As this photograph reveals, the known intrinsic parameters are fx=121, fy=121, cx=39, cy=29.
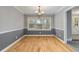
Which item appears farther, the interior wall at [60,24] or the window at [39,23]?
the window at [39,23]

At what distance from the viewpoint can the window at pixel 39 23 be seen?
1322cm

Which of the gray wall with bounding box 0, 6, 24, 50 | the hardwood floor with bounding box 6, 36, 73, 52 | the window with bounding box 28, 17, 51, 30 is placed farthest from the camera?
the window with bounding box 28, 17, 51, 30

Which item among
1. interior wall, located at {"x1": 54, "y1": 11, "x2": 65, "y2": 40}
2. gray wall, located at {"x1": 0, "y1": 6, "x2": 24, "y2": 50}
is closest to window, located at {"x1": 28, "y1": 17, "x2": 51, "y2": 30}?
interior wall, located at {"x1": 54, "y1": 11, "x2": 65, "y2": 40}

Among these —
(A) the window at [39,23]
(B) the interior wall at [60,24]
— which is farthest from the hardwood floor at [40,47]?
(A) the window at [39,23]

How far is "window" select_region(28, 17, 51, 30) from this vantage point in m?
13.2

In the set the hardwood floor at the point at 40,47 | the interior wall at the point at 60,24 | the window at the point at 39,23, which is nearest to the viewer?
the hardwood floor at the point at 40,47

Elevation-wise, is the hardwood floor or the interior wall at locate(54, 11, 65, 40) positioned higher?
the interior wall at locate(54, 11, 65, 40)

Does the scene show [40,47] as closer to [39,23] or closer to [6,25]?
[6,25]

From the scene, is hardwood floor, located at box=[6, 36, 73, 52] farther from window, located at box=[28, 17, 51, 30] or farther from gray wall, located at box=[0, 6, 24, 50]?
window, located at box=[28, 17, 51, 30]

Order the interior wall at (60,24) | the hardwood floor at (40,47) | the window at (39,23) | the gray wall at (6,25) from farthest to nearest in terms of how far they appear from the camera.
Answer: the window at (39,23), the interior wall at (60,24), the hardwood floor at (40,47), the gray wall at (6,25)

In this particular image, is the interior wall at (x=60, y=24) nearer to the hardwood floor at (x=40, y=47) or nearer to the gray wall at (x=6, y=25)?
the hardwood floor at (x=40, y=47)

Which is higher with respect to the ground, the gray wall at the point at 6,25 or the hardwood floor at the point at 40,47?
the gray wall at the point at 6,25
